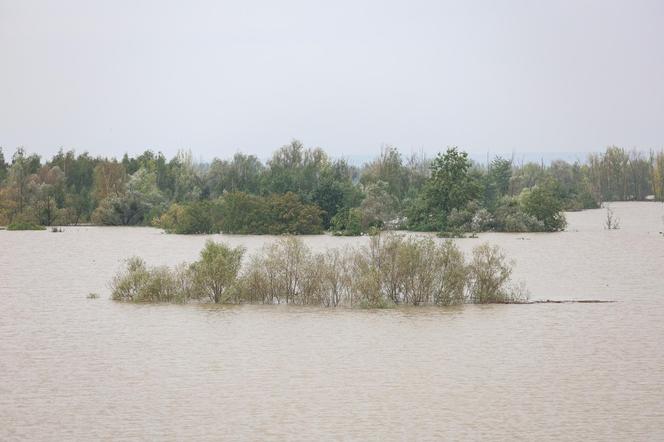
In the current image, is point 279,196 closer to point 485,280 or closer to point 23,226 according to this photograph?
point 23,226

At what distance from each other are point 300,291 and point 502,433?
36.2ft

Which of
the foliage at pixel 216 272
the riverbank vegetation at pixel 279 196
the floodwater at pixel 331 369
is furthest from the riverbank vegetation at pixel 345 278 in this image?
the riverbank vegetation at pixel 279 196

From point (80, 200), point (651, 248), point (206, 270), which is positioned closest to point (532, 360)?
point (206, 270)

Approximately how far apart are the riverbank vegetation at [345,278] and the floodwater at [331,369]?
0.60 metres

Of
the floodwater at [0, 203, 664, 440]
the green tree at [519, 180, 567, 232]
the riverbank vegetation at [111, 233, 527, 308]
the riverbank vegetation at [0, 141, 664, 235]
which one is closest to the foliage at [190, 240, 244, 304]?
the riverbank vegetation at [111, 233, 527, 308]

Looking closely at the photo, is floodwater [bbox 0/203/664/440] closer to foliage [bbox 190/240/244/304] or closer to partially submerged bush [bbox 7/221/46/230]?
foliage [bbox 190/240/244/304]

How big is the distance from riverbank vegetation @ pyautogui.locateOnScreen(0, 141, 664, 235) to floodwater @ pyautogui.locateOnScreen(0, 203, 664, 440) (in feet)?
79.2

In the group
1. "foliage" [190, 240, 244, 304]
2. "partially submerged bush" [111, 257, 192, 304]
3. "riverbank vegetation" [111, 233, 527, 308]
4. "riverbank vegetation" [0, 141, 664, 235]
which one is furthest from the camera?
"riverbank vegetation" [0, 141, 664, 235]

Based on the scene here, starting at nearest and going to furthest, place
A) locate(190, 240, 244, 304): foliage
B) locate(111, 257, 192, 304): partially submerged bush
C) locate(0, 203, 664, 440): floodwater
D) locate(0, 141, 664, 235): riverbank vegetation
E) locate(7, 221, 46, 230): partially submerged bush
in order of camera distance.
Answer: locate(0, 203, 664, 440): floodwater < locate(190, 240, 244, 304): foliage < locate(111, 257, 192, 304): partially submerged bush < locate(0, 141, 664, 235): riverbank vegetation < locate(7, 221, 46, 230): partially submerged bush

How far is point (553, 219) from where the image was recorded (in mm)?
52125

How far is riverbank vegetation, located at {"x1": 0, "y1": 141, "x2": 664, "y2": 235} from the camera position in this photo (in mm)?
50344

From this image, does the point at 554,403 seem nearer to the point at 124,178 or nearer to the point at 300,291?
the point at 300,291

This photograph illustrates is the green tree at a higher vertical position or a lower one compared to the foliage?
higher

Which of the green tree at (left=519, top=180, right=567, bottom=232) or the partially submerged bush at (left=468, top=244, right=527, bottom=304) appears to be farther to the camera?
the green tree at (left=519, top=180, right=567, bottom=232)
